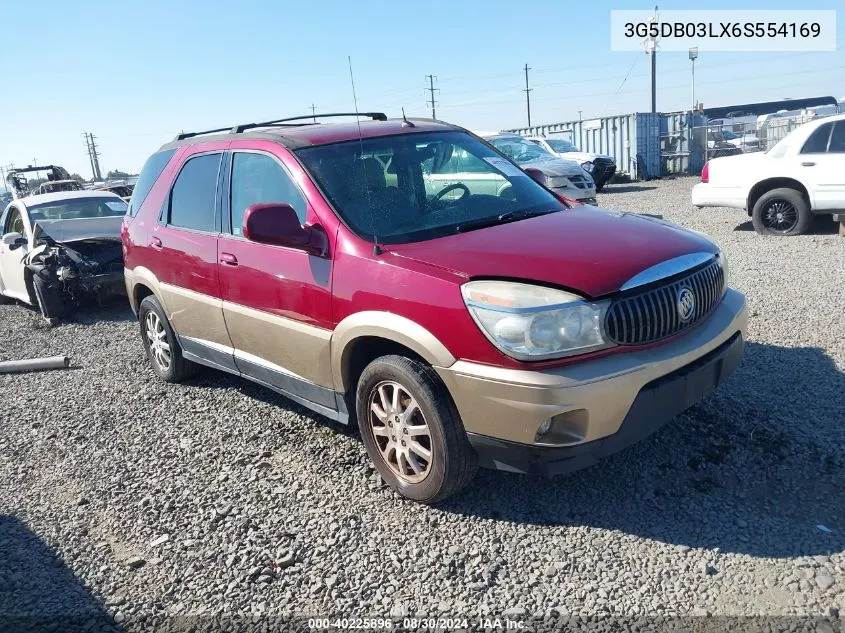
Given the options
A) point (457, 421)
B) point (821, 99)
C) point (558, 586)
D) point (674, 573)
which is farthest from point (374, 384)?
point (821, 99)

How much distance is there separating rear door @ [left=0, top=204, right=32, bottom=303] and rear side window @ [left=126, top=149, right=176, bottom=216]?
167 inches

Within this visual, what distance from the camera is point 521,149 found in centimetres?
1630

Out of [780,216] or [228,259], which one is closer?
[228,259]

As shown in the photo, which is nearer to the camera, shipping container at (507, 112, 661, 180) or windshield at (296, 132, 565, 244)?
windshield at (296, 132, 565, 244)

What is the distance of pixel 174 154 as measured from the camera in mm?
5336

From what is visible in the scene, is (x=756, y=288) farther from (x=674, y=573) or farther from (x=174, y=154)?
(x=174, y=154)

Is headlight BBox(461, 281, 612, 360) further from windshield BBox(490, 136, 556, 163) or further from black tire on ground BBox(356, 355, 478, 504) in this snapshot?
windshield BBox(490, 136, 556, 163)

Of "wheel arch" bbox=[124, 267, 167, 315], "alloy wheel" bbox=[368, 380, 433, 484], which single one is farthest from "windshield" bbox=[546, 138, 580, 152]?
"alloy wheel" bbox=[368, 380, 433, 484]

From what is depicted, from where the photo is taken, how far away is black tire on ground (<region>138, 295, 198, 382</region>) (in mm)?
5495

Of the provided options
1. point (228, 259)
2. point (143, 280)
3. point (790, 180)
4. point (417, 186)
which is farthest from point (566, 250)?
point (790, 180)

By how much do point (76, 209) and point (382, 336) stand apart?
8.34 meters

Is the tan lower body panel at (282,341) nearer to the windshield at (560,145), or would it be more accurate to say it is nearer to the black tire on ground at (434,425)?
the black tire on ground at (434,425)

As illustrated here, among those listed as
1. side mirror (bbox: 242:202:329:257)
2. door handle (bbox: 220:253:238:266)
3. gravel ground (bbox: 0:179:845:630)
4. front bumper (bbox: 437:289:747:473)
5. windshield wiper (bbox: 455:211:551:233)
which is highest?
side mirror (bbox: 242:202:329:257)

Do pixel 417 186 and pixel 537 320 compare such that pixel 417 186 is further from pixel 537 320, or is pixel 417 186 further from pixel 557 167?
pixel 557 167
